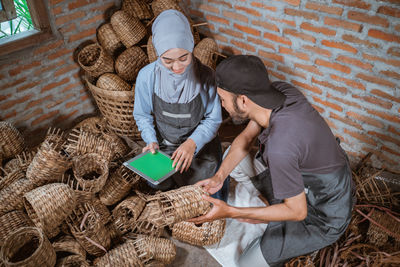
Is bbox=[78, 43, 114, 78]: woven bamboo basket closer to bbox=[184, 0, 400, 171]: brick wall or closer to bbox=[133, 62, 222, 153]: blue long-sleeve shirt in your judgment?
bbox=[133, 62, 222, 153]: blue long-sleeve shirt

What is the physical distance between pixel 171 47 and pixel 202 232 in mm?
1373

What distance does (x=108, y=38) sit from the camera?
9.84 feet

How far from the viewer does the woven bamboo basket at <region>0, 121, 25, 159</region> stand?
2.42 m

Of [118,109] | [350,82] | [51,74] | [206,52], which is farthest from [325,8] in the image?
[51,74]

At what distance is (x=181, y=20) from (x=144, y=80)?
538 millimetres

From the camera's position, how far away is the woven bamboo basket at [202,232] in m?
2.08

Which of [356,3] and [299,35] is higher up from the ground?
[356,3]

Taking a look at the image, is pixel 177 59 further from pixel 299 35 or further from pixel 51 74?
pixel 51 74

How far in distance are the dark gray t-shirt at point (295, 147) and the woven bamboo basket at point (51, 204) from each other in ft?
4.48

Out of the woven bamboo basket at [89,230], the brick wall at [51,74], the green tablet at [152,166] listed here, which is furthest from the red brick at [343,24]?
the woven bamboo basket at [89,230]

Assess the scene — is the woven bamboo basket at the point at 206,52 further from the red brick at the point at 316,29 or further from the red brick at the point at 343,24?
the red brick at the point at 343,24

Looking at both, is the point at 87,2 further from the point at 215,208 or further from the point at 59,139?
the point at 215,208

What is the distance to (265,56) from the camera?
9.69 ft

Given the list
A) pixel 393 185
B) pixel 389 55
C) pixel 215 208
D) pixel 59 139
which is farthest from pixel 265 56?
pixel 59 139
